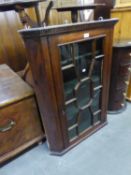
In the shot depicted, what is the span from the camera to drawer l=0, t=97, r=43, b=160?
3.63 feet

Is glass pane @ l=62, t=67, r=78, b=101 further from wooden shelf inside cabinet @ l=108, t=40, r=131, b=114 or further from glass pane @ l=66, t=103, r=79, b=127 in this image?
wooden shelf inside cabinet @ l=108, t=40, r=131, b=114

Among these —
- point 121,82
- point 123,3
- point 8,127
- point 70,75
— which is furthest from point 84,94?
point 123,3

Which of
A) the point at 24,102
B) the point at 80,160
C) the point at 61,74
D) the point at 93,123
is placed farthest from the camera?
the point at 93,123

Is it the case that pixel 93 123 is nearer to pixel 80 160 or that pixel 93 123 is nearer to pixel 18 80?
pixel 80 160

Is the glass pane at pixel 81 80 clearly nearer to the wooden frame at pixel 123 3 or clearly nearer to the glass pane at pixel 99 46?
the glass pane at pixel 99 46

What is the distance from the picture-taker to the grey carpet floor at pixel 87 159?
3.93ft

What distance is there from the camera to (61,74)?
0.98 metres

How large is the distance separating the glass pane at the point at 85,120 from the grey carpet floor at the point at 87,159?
0.43 ft

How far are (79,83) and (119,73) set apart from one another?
54 centimetres

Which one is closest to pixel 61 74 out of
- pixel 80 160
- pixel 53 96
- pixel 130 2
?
pixel 53 96

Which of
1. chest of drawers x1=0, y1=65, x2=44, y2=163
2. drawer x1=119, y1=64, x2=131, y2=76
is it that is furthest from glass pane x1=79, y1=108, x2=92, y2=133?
drawer x1=119, y1=64, x2=131, y2=76

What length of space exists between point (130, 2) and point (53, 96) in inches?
52.2

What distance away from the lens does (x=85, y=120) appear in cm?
141

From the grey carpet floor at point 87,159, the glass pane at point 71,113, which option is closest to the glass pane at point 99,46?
the glass pane at point 71,113
